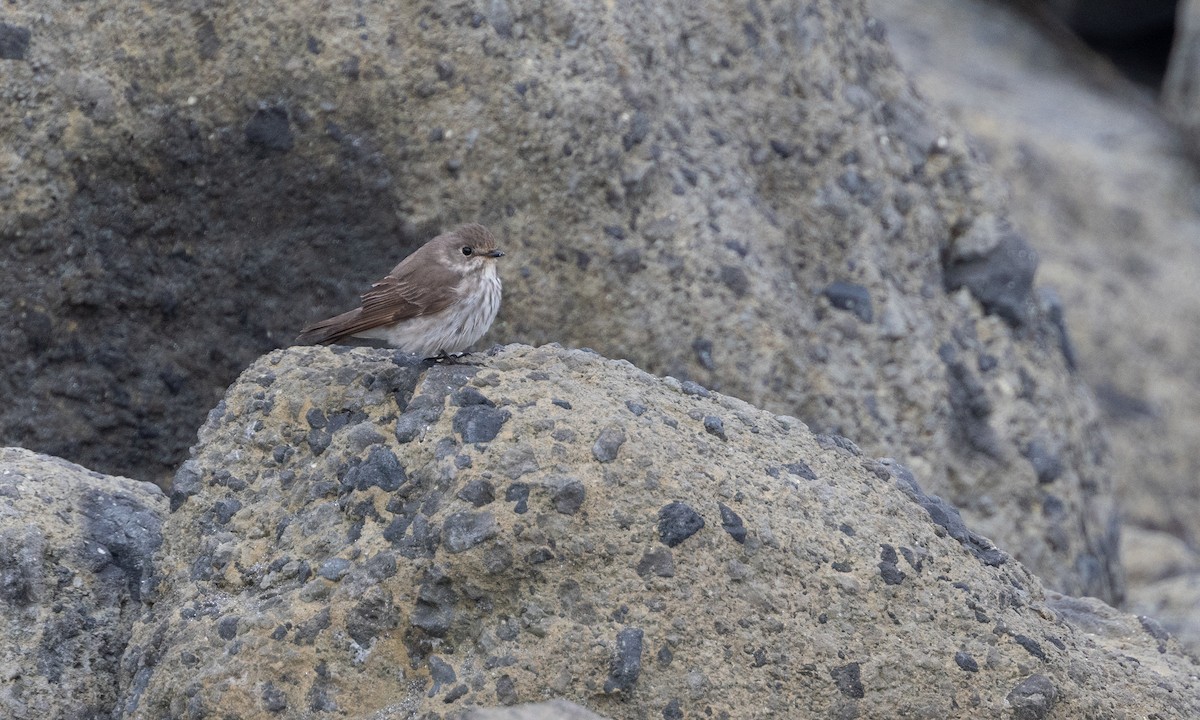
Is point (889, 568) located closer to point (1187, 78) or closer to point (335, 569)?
point (335, 569)

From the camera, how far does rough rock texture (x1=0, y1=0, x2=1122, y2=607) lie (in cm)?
614

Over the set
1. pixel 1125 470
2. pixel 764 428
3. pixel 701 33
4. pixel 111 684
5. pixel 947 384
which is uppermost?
pixel 701 33

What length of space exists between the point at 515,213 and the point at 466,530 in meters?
2.71

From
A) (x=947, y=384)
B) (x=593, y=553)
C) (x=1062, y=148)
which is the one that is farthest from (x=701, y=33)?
(x=1062, y=148)

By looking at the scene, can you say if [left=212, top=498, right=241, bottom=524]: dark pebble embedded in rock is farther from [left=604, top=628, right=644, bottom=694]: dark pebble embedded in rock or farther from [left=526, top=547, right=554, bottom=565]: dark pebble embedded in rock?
[left=604, top=628, right=644, bottom=694]: dark pebble embedded in rock

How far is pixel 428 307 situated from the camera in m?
5.67

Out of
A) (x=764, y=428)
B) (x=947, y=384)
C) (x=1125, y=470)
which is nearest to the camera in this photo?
(x=764, y=428)

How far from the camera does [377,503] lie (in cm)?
440

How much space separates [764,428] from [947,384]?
274 cm

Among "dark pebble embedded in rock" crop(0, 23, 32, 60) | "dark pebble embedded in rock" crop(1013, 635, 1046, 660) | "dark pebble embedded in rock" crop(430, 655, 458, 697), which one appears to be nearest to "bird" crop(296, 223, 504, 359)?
"dark pebble embedded in rock" crop(430, 655, 458, 697)

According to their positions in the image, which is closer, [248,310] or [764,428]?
[764,428]

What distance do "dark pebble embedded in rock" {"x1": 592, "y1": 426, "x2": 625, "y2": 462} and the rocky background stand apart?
0.66 m

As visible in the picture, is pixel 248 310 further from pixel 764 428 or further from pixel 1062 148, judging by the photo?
pixel 1062 148

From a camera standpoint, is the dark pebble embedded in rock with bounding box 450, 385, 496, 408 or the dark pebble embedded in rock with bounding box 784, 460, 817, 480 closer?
the dark pebble embedded in rock with bounding box 450, 385, 496, 408
